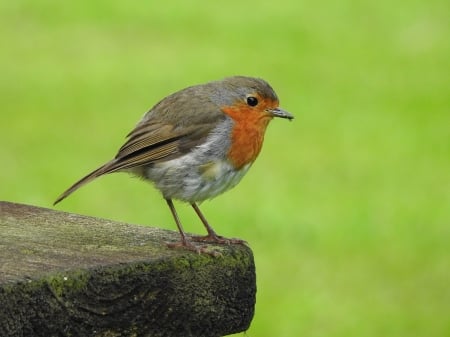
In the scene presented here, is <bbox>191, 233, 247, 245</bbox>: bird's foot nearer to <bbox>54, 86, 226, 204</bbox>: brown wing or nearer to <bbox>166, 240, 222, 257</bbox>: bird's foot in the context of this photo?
<bbox>166, 240, 222, 257</bbox>: bird's foot

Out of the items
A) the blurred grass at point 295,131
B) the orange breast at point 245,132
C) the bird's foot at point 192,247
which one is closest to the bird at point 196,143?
the orange breast at point 245,132

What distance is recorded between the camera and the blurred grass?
793 centimetres

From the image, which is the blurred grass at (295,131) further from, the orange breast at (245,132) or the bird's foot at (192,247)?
the bird's foot at (192,247)

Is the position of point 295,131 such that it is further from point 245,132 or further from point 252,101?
point 245,132

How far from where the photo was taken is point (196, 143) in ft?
13.8

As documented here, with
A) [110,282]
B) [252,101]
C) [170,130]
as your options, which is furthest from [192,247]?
[252,101]

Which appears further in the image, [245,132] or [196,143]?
[245,132]

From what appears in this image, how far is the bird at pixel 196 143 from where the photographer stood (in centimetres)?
408

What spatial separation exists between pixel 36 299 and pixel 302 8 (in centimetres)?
1283

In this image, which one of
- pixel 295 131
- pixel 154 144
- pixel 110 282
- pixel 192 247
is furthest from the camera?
pixel 295 131

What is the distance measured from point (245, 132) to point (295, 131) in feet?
21.3

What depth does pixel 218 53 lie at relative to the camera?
13062 mm

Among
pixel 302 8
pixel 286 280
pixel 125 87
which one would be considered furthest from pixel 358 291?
pixel 302 8

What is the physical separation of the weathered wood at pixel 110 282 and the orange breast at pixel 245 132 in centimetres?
106
